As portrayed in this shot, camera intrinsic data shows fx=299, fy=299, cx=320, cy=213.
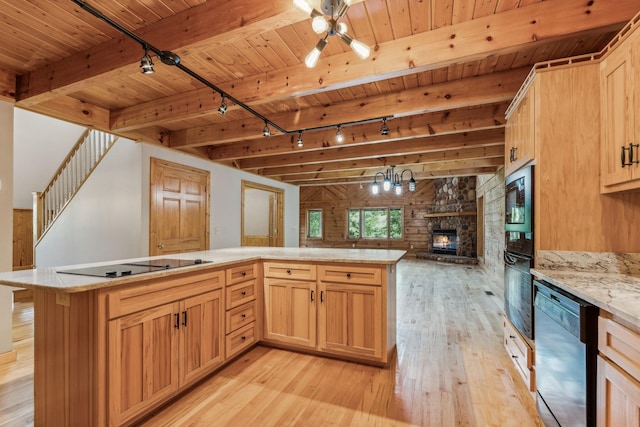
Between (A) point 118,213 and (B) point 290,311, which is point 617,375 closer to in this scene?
(B) point 290,311

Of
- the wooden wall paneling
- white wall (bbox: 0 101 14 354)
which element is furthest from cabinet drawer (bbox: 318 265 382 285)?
white wall (bbox: 0 101 14 354)

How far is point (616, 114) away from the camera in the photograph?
1.72 meters

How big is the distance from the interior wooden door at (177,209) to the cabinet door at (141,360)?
2.37m

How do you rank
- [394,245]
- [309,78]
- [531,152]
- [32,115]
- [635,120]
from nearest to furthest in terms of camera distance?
[635,120] → [531,152] → [309,78] → [32,115] → [394,245]

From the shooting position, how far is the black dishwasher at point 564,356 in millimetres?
1328

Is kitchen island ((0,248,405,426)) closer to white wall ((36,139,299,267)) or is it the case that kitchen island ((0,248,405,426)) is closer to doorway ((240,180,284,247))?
white wall ((36,139,299,267))

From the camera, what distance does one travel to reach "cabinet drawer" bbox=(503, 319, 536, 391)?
2.07 metres

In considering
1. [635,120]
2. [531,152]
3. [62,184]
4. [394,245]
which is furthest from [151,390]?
[394,245]

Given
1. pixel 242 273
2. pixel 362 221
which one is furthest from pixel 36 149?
pixel 362 221

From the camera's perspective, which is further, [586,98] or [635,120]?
[586,98]

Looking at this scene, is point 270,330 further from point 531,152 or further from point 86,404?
point 531,152

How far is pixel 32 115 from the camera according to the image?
522cm

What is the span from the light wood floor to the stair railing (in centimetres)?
262

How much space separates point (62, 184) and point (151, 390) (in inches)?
205
